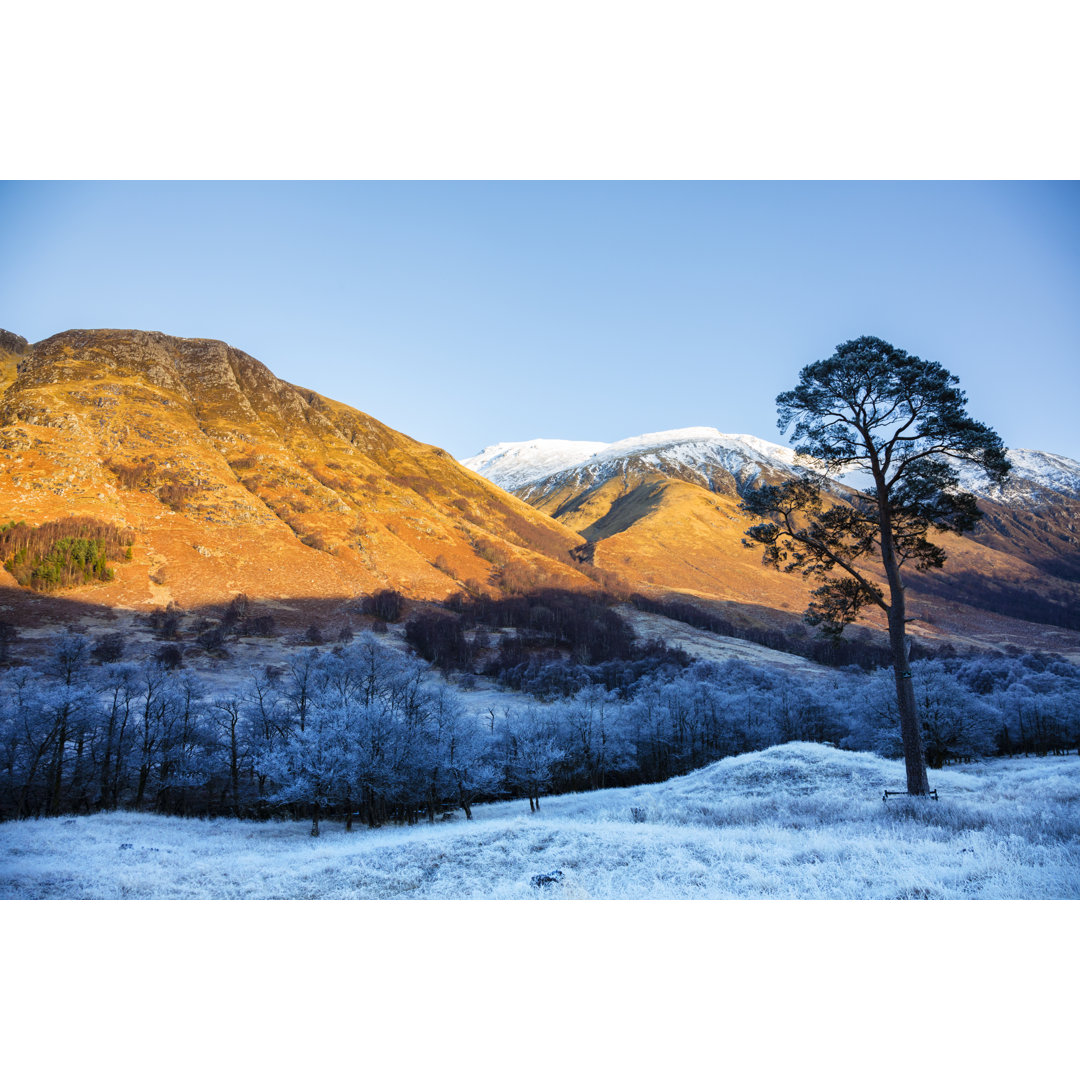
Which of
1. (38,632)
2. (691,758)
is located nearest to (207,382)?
(38,632)

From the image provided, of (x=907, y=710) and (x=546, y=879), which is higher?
(x=907, y=710)

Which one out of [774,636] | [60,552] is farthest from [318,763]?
[774,636]

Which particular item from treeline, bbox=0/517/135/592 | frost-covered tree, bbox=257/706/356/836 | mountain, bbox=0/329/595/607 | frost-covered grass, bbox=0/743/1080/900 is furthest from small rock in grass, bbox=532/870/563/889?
treeline, bbox=0/517/135/592

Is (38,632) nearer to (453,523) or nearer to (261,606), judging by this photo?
(261,606)

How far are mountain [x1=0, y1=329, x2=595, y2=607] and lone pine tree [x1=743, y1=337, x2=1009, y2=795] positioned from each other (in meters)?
118

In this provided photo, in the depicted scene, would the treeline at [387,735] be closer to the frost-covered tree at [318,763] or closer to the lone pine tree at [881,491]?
the frost-covered tree at [318,763]

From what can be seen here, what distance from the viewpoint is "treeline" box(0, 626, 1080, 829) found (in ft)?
122

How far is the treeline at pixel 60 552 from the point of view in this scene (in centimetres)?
9431

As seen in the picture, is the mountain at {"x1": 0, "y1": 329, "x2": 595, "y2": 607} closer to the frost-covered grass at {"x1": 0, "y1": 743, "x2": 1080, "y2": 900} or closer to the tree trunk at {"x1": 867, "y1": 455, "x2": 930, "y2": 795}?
the frost-covered grass at {"x1": 0, "y1": 743, "x2": 1080, "y2": 900}

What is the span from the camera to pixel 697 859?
11.6 meters

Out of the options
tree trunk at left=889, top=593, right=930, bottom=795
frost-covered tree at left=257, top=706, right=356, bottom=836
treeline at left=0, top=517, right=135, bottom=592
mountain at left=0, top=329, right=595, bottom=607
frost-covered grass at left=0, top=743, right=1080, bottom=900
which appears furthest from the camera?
mountain at left=0, top=329, right=595, bottom=607

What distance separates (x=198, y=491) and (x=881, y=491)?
150 metres

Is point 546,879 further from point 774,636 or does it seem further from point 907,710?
point 774,636

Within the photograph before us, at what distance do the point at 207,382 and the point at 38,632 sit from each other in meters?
134
